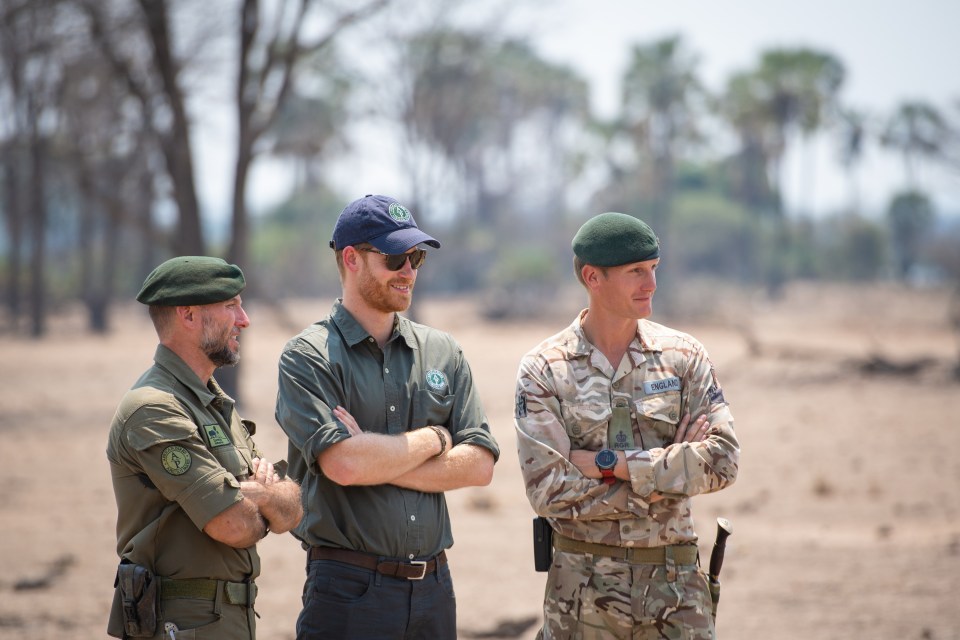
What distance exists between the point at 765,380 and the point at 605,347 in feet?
46.5

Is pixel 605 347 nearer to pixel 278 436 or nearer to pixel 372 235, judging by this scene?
pixel 372 235

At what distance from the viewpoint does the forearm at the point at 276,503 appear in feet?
11.0

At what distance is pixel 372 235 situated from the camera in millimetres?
3566

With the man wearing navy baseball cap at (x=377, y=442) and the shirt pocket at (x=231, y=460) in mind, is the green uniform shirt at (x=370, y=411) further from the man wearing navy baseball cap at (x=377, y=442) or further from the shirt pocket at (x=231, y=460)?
the shirt pocket at (x=231, y=460)

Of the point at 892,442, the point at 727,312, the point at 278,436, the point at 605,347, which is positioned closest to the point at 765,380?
the point at 892,442

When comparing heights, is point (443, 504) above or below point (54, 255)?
below

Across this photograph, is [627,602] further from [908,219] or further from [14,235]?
[908,219]

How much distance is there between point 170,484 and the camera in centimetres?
327

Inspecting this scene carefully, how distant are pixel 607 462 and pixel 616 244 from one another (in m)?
0.76

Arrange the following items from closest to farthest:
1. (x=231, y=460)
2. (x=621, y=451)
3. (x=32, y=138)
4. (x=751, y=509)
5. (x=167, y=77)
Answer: (x=231, y=460) < (x=621, y=451) < (x=751, y=509) < (x=167, y=77) < (x=32, y=138)

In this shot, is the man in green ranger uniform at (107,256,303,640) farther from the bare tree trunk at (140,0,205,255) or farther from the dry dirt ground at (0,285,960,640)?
the bare tree trunk at (140,0,205,255)

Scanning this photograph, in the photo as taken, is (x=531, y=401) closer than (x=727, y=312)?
Yes

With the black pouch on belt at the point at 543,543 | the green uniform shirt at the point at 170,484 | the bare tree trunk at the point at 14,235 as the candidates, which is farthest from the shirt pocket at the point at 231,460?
the bare tree trunk at the point at 14,235

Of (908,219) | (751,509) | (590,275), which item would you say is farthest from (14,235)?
(908,219)
